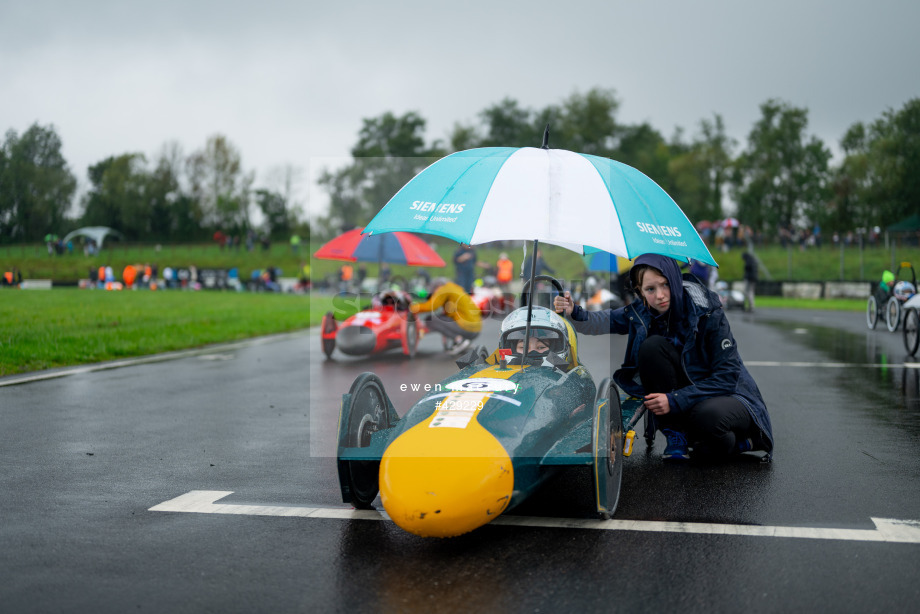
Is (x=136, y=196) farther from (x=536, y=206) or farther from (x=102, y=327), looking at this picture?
(x=536, y=206)

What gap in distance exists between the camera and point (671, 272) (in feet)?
18.3

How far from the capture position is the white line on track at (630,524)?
4227mm

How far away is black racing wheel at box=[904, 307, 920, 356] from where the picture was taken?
1321 centimetres

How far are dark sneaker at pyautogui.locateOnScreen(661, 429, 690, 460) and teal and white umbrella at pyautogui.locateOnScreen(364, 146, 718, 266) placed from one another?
4.69ft

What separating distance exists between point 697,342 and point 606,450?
5.54 feet

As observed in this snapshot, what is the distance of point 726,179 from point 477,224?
91429mm

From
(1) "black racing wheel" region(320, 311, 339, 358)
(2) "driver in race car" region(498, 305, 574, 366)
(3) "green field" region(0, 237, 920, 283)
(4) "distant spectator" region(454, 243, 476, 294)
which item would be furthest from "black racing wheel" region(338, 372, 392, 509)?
(4) "distant spectator" region(454, 243, 476, 294)

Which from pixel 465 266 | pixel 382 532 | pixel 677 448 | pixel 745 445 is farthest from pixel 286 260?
pixel 382 532

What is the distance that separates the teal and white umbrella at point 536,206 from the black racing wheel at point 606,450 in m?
0.83

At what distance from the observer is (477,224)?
4.86 metres

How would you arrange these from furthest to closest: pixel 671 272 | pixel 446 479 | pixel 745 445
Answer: pixel 745 445 → pixel 671 272 → pixel 446 479

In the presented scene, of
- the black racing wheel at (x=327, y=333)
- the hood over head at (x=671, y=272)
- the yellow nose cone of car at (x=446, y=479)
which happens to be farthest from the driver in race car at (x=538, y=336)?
the black racing wheel at (x=327, y=333)

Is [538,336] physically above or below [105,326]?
above

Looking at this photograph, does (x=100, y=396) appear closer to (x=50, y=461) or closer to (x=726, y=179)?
(x=50, y=461)
